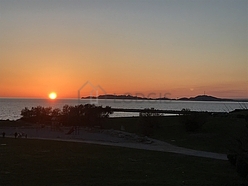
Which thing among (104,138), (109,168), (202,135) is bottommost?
(109,168)

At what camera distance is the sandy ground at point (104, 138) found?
2245 centimetres

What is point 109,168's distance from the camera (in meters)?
14.4

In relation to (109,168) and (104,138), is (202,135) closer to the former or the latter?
(104,138)

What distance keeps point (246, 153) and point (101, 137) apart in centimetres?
2046

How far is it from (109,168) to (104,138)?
584 inches

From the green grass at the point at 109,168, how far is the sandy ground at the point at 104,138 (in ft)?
9.03

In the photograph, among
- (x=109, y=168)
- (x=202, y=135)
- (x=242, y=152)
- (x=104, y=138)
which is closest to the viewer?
(x=242, y=152)

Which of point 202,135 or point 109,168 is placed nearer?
point 109,168

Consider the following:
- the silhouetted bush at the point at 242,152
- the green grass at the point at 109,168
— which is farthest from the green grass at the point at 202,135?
the silhouetted bush at the point at 242,152

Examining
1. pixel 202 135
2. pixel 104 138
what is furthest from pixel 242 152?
pixel 104 138

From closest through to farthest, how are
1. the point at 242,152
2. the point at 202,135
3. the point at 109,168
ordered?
the point at 242,152 → the point at 109,168 → the point at 202,135

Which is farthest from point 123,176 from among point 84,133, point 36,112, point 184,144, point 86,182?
point 36,112

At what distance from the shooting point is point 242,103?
34.2ft

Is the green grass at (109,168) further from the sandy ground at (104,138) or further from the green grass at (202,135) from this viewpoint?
the green grass at (202,135)
